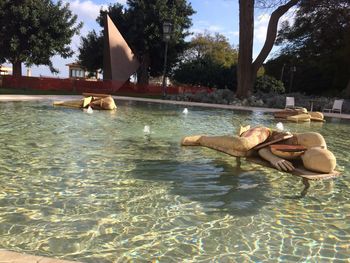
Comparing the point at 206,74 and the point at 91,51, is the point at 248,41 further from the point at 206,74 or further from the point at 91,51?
the point at 91,51

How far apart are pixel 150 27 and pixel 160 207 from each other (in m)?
36.6

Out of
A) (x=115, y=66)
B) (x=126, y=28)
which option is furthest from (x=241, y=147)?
(x=126, y=28)

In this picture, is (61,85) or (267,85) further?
(267,85)

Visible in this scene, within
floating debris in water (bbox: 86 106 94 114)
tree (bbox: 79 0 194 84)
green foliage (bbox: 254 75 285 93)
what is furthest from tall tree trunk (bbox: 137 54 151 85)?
floating debris in water (bbox: 86 106 94 114)

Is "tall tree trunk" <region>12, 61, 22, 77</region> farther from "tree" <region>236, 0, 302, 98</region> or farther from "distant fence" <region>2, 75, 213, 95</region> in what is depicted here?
"tree" <region>236, 0, 302, 98</region>

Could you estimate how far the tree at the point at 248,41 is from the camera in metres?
28.6

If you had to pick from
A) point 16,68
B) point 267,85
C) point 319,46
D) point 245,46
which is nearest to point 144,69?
point 267,85

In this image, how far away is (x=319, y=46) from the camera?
44.4 m

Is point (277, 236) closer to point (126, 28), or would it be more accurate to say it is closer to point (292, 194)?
point (292, 194)

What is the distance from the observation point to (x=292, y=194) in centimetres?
579

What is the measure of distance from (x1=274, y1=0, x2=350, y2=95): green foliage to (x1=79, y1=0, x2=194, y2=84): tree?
37.7 feet

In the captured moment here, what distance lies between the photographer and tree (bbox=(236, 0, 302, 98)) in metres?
28.6

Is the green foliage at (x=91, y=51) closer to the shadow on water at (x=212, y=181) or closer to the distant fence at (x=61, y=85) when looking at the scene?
the distant fence at (x=61, y=85)

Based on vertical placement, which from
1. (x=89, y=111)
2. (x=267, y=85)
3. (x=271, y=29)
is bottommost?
(x=89, y=111)
